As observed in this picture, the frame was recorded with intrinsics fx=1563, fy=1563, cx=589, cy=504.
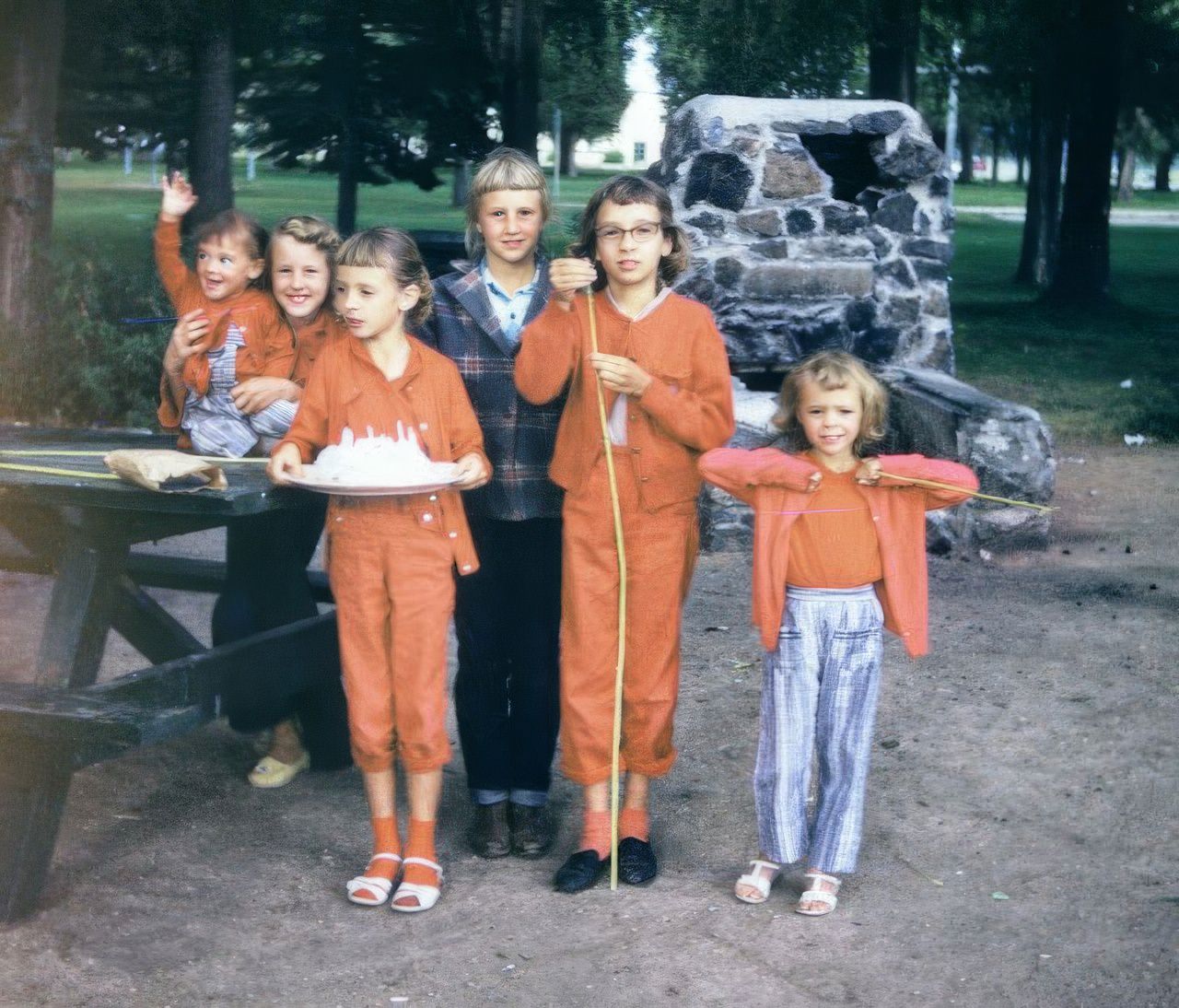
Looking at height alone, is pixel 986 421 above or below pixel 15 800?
above

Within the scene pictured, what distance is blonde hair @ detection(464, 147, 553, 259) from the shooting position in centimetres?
372

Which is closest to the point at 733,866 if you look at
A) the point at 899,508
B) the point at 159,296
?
the point at 899,508

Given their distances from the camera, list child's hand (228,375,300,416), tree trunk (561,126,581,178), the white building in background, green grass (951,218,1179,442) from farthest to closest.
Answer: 1. green grass (951,218,1179,442)
2. the white building in background
3. tree trunk (561,126,581,178)
4. child's hand (228,375,300,416)

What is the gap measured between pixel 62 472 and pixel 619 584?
139 cm

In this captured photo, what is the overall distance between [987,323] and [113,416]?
9.75 meters

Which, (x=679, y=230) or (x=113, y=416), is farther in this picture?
(x=113, y=416)

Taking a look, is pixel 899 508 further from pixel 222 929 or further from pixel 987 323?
pixel 987 323

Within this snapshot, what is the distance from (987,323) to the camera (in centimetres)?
1638

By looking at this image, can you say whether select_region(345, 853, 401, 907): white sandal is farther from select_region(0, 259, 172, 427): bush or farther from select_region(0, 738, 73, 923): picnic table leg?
select_region(0, 259, 172, 427): bush

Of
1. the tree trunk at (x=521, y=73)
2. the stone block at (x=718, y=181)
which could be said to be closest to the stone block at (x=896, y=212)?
the stone block at (x=718, y=181)

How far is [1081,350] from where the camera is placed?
573 inches

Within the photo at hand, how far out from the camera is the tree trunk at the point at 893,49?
12.4 metres

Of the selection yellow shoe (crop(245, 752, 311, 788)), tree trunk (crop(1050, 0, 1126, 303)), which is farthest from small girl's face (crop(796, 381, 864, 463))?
tree trunk (crop(1050, 0, 1126, 303))

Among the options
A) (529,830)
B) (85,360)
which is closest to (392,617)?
(529,830)
